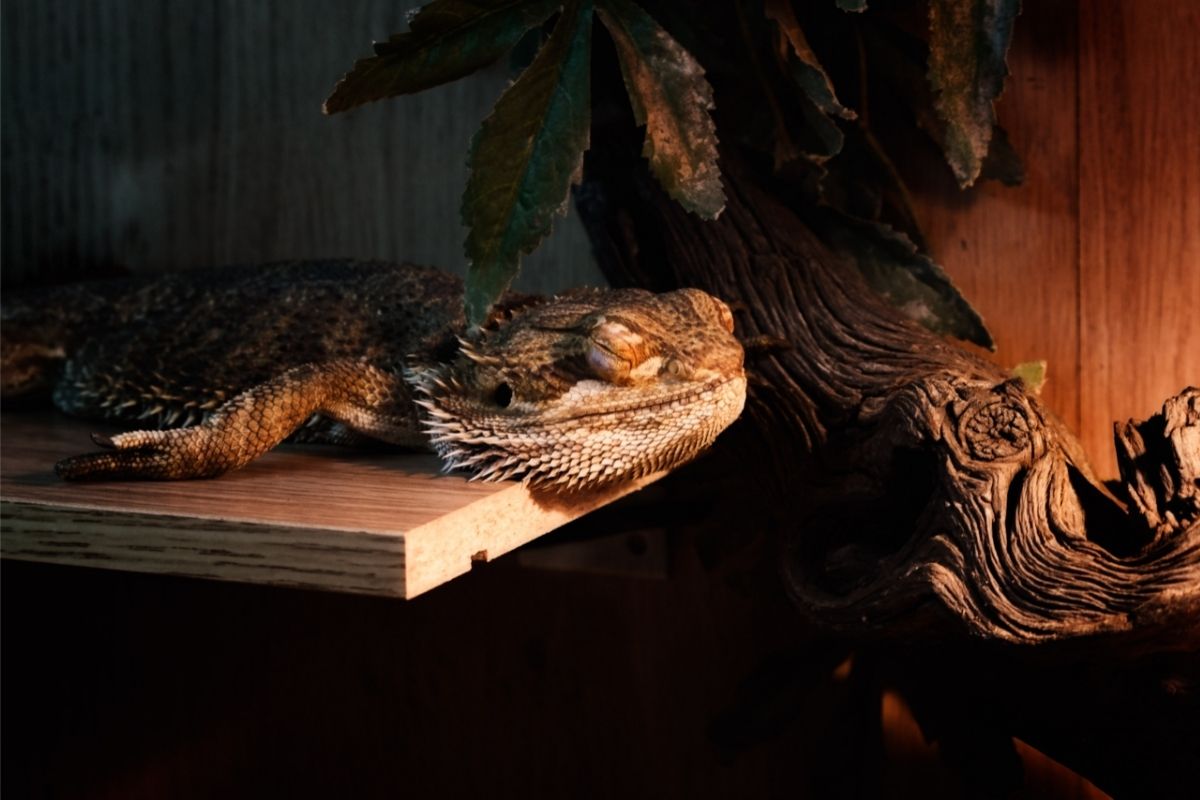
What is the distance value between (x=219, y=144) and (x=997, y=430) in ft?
4.73

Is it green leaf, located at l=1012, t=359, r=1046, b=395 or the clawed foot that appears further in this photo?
green leaf, located at l=1012, t=359, r=1046, b=395

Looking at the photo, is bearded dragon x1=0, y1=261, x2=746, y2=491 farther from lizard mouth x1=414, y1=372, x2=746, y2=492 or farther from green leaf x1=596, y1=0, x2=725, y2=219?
green leaf x1=596, y1=0, x2=725, y2=219

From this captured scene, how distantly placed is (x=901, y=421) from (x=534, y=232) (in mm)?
424

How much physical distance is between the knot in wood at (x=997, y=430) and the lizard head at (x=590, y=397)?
23 cm

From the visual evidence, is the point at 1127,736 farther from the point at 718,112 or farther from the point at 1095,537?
the point at 718,112

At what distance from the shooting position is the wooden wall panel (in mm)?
1938

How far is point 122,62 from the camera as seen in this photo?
2.08 meters

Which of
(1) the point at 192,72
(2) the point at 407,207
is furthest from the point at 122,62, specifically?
(2) the point at 407,207

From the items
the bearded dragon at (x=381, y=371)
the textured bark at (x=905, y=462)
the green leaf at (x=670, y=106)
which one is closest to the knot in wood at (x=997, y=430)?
the textured bark at (x=905, y=462)

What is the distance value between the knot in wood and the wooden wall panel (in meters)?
0.83

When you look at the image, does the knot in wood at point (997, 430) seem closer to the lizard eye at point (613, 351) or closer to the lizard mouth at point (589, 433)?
the lizard mouth at point (589, 433)

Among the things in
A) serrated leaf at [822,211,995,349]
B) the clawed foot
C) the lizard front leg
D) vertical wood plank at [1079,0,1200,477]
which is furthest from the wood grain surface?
the clawed foot

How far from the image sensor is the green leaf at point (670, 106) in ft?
4.06

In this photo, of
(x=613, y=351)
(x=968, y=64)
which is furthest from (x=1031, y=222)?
(x=613, y=351)
